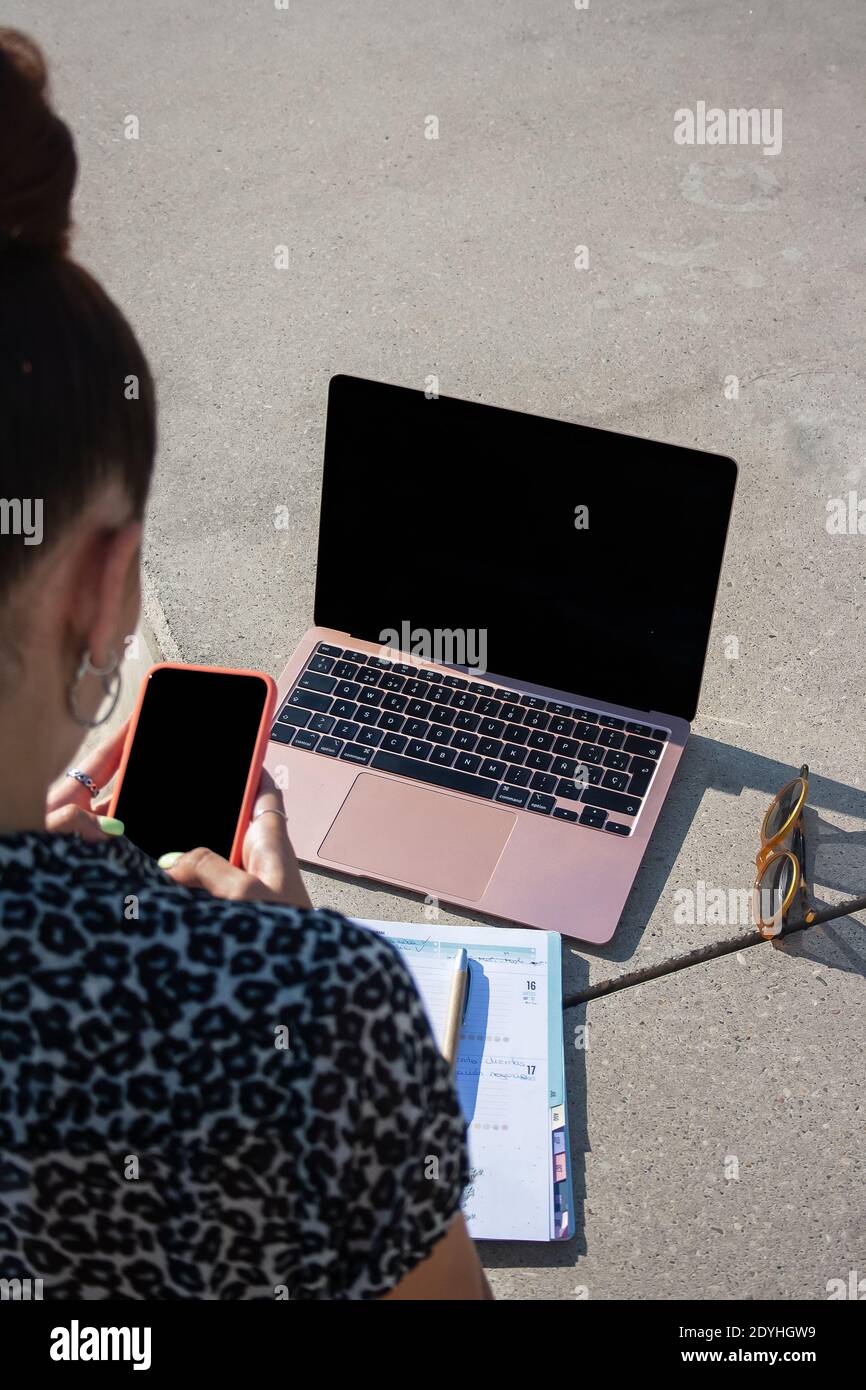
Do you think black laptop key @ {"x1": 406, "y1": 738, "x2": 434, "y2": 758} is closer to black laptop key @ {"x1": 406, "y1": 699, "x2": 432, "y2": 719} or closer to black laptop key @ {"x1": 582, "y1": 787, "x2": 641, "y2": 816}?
black laptop key @ {"x1": 406, "y1": 699, "x2": 432, "y2": 719}

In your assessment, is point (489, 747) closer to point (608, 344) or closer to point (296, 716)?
point (296, 716)

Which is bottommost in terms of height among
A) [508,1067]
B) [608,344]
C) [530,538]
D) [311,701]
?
[508,1067]

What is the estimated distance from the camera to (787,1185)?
998mm

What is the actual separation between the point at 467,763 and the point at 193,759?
0.28m

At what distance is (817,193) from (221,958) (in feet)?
6.32

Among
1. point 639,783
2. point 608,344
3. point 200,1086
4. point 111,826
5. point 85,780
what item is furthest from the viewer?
point 608,344

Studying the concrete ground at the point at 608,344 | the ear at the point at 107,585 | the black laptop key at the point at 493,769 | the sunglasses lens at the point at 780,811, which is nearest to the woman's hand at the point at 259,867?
the concrete ground at the point at 608,344

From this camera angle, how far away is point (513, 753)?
1273mm

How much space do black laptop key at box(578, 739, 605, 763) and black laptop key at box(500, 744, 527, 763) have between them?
0.06 m

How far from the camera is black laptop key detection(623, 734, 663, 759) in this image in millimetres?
1270

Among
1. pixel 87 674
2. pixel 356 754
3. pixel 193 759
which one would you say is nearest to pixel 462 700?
pixel 356 754

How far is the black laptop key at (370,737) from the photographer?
129 cm

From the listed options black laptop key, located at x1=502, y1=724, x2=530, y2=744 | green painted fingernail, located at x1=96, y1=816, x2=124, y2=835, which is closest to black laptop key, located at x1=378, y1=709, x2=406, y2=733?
black laptop key, located at x1=502, y1=724, x2=530, y2=744

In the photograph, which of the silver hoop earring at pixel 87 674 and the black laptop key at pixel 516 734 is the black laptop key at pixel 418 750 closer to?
the black laptop key at pixel 516 734
